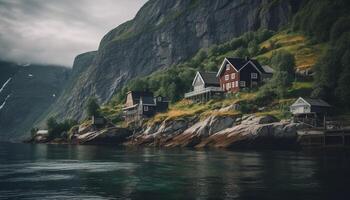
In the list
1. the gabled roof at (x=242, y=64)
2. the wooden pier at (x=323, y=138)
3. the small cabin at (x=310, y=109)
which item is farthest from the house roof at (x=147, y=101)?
the wooden pier at (x=323, y=138)

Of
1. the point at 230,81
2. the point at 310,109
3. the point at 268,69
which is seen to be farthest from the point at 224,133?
the point at 268,69

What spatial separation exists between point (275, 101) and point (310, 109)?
1706cm

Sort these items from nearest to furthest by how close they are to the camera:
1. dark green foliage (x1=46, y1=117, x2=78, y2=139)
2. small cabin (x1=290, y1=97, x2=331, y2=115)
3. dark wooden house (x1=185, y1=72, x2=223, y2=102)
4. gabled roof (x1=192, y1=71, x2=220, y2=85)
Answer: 1. small cabin (x1=290, y1=97, x2=331, y2=115)
2. dark wooden house (x1=185, y1=72, x2=223, y2=102)
3. gabled roof (x1=192, y1=71, x2=220, y2=85)
4. dark green foliage (x1=46, y1=117, x2=78, y2=139)

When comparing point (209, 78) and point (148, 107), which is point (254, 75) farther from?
point (148, 107)

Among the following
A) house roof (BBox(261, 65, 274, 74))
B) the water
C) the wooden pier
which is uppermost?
house roof (BBox(261, 65, 274, 74))

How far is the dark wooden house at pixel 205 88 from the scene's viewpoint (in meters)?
146

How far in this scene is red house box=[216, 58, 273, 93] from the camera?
140 m

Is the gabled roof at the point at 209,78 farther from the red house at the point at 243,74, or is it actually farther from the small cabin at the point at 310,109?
the small cabin at the point at 310,109

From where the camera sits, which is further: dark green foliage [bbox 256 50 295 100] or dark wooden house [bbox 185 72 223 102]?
dark wooden house [bbox 185 72 223 102]

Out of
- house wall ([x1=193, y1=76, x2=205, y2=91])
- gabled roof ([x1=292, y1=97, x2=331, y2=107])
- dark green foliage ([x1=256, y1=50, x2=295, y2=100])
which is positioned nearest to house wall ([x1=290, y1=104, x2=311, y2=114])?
gabled roof ([x1=292, y1=97, x2=331, y2=107])

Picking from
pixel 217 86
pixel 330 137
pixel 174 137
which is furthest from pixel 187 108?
pixel 330 137

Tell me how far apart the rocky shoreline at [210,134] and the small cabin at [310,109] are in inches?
268

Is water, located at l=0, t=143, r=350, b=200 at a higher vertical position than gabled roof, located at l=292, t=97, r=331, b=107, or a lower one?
lower

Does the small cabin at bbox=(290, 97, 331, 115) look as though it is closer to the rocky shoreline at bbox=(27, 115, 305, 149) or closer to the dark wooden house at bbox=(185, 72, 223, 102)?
the rocky shoreline at bbox=(27, 115, 305, 149)
